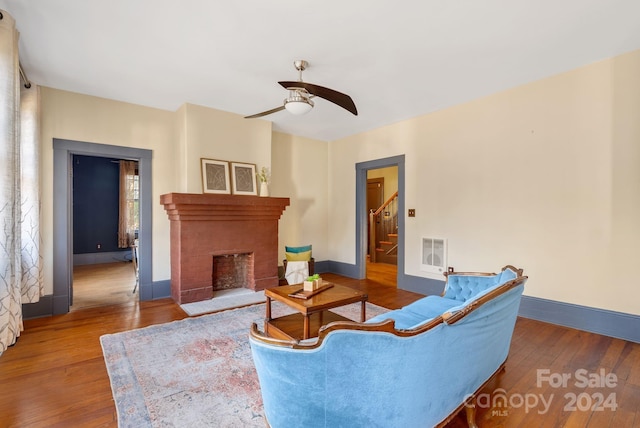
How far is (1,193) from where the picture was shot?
2160 mm

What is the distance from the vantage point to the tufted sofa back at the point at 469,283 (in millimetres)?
2479

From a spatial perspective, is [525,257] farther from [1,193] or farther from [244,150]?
[1,193]

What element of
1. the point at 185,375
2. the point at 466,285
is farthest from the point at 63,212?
A: the point at 466,285

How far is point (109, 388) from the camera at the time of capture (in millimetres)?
2096

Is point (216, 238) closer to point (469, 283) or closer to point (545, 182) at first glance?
point (469, 283)

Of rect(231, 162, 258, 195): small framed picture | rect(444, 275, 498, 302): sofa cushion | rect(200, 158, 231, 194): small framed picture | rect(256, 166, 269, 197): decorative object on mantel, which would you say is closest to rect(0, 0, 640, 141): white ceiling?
rect(200, 158, 231, 194): small framed picture

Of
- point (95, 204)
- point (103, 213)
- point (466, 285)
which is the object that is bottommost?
point (466, 285)

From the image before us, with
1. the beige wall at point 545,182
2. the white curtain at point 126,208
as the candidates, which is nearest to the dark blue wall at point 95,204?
the white curtain at point 126,208

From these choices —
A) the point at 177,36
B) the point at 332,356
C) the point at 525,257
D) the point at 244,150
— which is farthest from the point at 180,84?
the point at 525,257

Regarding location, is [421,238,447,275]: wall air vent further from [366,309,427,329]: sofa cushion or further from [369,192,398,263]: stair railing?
[369,192,398,263]: stair railing

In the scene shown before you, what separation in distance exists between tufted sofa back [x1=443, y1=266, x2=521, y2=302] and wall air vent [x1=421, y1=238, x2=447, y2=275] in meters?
1.50

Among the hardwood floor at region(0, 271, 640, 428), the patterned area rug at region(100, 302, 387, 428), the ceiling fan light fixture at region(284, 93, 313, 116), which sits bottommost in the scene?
the hardwood floor at region(0, 271, 640, 428)

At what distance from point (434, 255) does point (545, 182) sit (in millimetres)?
1714

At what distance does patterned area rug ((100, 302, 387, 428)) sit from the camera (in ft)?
5.89
